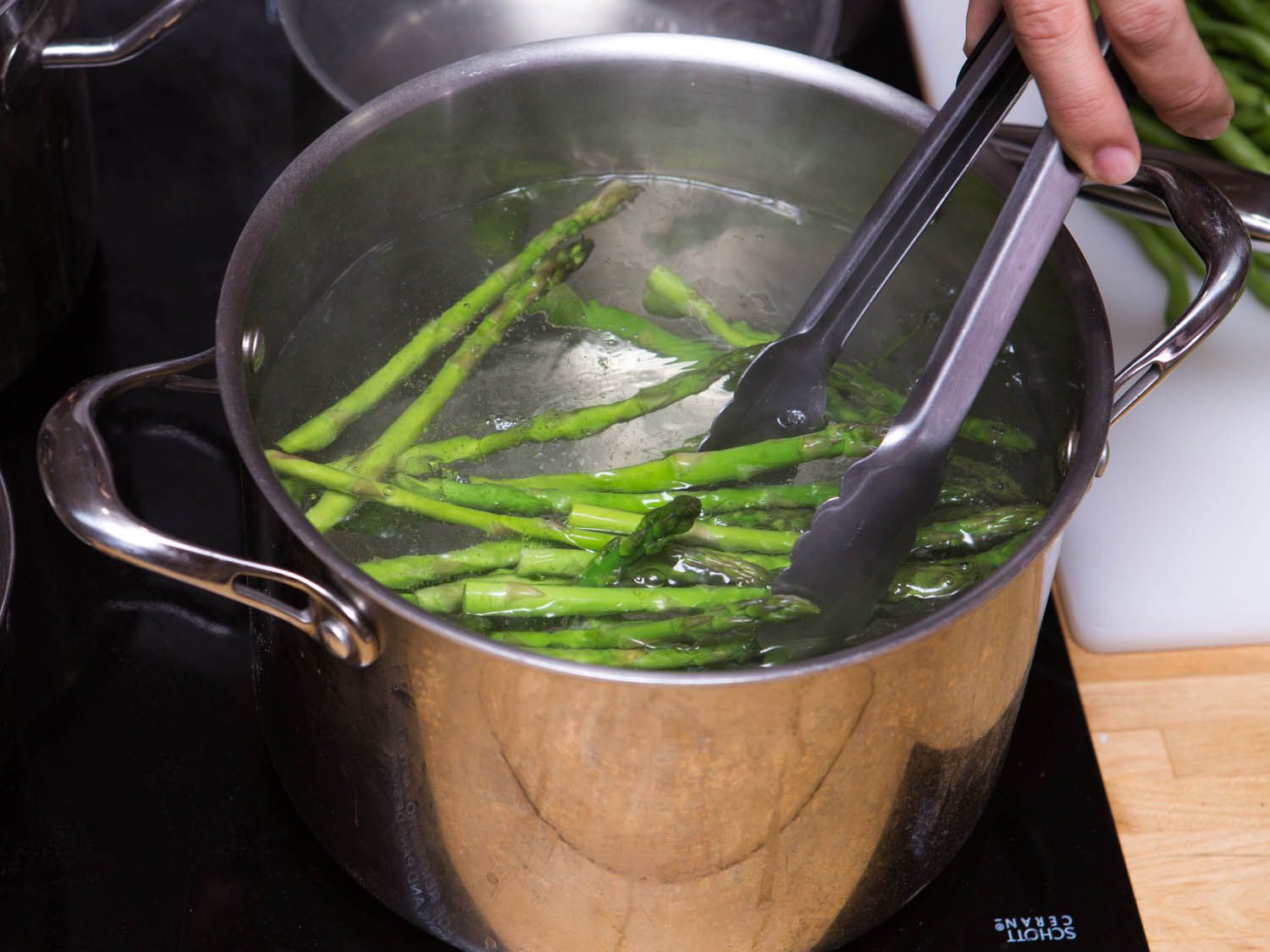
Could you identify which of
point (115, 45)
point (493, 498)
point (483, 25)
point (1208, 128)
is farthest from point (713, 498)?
point (483, 25)

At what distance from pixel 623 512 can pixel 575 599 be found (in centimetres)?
8

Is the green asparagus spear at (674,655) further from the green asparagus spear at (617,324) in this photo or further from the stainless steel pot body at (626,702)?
the green asparagus spear at (617,324)

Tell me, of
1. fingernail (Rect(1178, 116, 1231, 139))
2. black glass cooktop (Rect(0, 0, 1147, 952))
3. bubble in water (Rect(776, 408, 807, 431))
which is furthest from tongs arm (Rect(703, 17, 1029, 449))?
black glass cooktop (Rect(0, 0, 1147, 952))

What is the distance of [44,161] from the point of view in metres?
0.96

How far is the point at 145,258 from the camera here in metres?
1.11

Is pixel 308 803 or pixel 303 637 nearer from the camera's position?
pixel 303 637

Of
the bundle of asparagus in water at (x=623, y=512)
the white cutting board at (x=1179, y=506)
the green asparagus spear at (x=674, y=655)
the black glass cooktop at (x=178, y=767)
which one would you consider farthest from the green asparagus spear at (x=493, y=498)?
the white cutting board at (x=1179, y=506)

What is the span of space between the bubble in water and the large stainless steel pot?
142 millimetres

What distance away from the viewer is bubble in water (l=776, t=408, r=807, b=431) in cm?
85

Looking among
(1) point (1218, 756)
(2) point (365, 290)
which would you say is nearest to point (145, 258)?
(2) point (365, 290)

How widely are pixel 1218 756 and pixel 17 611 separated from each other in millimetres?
804

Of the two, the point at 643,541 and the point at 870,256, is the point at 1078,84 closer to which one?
the point at 870,256

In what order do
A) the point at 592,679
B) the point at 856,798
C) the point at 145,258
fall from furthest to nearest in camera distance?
1. the point at 145,258
2. the point at 856,798
3. the point at 592,679

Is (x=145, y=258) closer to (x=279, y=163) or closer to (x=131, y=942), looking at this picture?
(x=279, y=163)
